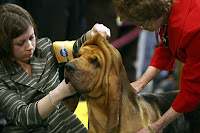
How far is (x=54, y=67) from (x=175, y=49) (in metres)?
0.69

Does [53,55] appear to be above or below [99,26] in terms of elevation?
below

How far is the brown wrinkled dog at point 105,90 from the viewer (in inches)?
43.2

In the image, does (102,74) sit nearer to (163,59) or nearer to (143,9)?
(143,9)

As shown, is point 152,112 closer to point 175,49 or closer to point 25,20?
point 175,49


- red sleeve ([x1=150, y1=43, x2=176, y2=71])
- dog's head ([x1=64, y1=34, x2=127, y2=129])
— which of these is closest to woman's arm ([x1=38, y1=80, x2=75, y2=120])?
dog's head ([x1=64, y1=34, x2=127, y2=129])

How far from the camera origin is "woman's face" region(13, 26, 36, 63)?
4.40 ft

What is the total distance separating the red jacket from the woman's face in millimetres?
681

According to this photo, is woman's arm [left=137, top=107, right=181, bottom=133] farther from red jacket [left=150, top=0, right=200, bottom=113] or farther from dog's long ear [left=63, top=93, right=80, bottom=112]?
dog's long ear [left=63, top=93, right=80, bottom=112]

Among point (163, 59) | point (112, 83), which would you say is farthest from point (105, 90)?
point (163, 59)

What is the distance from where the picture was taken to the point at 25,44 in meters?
1.36

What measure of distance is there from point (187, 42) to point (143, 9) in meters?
0.22

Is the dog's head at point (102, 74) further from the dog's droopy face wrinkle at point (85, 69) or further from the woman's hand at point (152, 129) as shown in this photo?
the woman's hand at point (152, 129)

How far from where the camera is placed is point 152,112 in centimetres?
132

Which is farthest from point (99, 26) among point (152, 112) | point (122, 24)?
point (122, 24)
